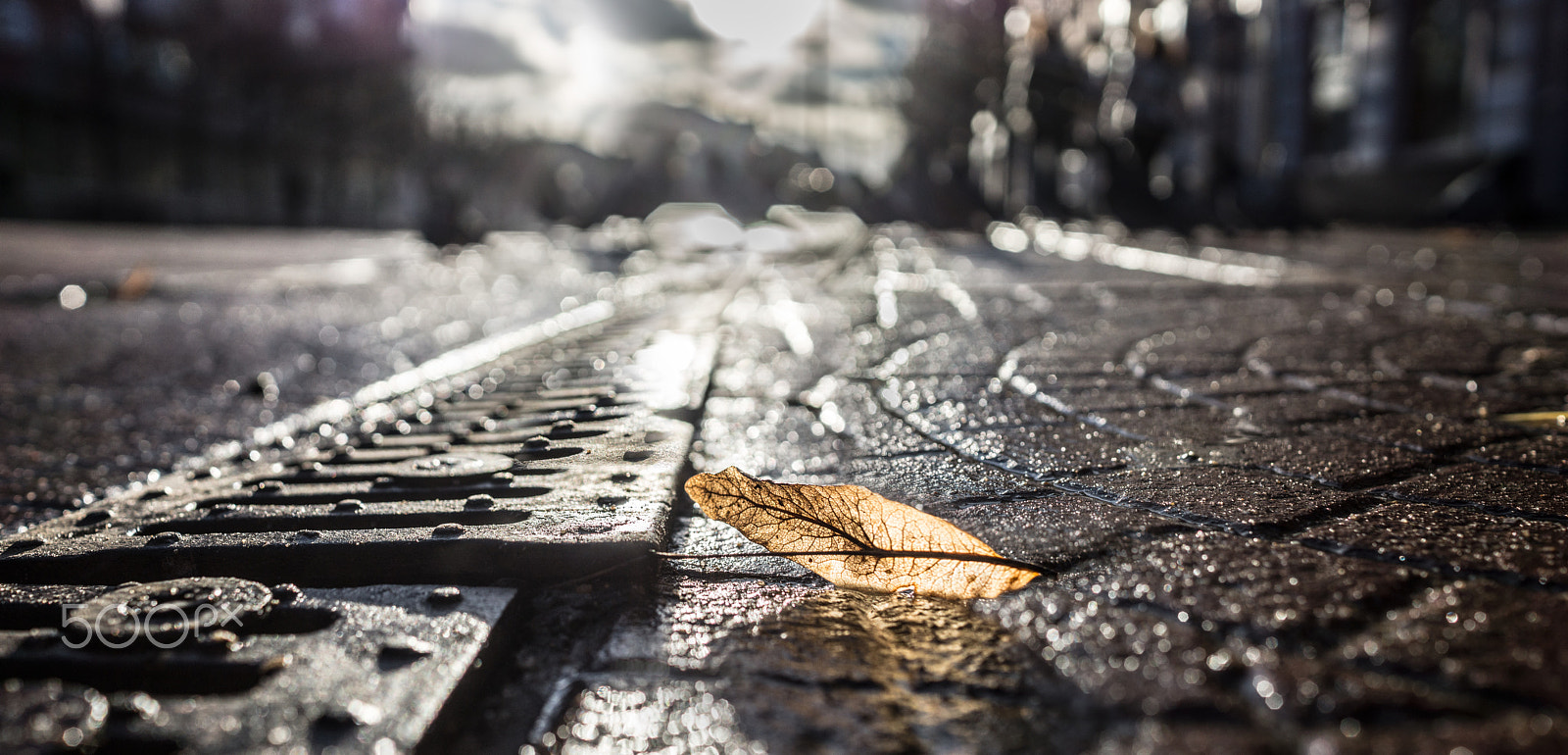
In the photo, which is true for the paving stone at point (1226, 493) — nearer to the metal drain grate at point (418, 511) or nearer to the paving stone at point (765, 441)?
the paving stone at point (765, 441)

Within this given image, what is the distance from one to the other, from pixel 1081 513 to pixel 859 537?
1.27ft

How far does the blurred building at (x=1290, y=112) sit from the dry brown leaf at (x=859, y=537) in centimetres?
1379

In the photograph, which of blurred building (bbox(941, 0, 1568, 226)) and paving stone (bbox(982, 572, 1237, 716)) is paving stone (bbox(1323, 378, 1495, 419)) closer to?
paving stone (bbox(982, 572, 1237, 716))

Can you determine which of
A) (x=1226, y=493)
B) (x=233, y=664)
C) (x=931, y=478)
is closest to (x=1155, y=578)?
(x=1226, y=493)

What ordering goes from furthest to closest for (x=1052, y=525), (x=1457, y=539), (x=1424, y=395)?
(x=1424, y=395) → (x=1052, y=525) → (x=1457, y=539)

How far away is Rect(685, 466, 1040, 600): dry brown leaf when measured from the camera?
Result: 51.1 inches

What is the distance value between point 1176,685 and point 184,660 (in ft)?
3.23

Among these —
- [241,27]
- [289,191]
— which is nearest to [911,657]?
[241,27]

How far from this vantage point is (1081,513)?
5.07ft

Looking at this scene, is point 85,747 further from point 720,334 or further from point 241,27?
point 241,27

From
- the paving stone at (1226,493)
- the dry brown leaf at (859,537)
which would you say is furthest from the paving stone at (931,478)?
the dry brown leaf at (859,537)

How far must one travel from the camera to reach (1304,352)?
3.21m

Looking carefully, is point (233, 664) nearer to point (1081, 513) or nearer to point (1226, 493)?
point (1081, 513)

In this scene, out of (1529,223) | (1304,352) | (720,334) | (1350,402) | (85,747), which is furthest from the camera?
(1529,223)
